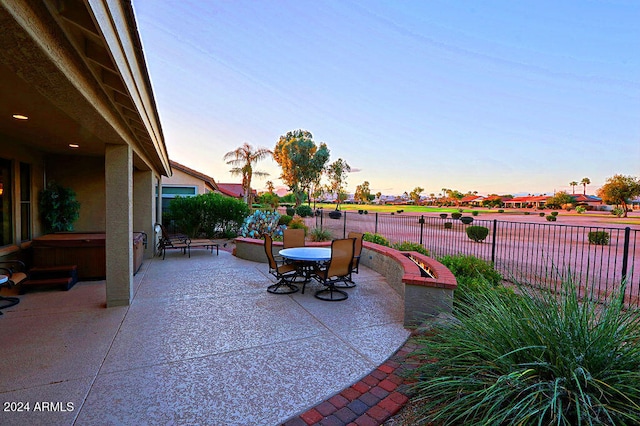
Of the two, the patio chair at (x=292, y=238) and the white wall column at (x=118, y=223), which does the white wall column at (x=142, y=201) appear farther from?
the patio chair at (x=292, y=238)

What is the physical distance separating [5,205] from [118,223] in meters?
2.98

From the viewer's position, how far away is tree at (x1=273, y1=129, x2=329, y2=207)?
32531mm

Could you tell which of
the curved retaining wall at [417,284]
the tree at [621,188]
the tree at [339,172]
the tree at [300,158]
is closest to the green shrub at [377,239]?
the curved retaining wall at [417,284]

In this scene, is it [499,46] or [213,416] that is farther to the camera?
[499,46]

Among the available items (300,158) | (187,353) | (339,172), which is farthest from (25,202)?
(339,172)

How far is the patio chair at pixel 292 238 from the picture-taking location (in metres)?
7.03

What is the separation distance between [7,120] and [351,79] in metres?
13.3

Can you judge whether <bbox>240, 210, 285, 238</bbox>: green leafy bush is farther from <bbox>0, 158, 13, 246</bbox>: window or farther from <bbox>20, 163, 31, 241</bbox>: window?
<bbox>0, 158, 13, 246</bbox>: window

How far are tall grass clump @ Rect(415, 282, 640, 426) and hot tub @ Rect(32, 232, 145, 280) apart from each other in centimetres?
623

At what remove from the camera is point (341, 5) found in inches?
394

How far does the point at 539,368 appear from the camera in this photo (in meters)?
2.13

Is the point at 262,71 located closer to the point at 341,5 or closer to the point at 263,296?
the point at 341,5

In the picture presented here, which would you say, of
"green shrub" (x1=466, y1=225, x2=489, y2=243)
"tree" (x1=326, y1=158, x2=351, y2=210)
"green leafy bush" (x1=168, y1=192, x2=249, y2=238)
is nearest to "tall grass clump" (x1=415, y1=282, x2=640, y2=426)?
"green leafy bush" (x1=168, y1=192, x2=249, y2=238)

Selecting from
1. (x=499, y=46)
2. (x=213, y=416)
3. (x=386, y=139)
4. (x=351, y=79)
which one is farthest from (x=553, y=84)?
(x=213, y=416)
